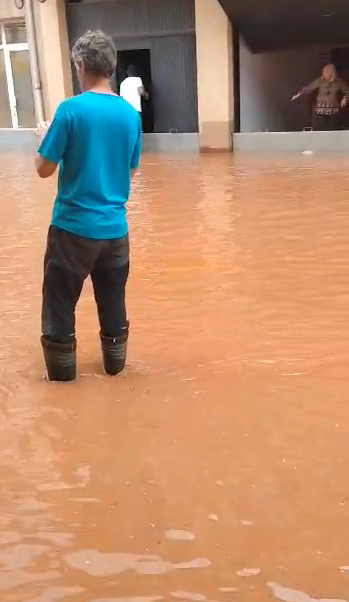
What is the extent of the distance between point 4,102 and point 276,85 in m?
6.68

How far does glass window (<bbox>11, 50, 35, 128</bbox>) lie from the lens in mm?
16609

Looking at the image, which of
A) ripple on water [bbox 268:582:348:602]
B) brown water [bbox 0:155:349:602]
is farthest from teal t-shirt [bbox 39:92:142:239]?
ripple on water [bbox 268:582:348:602]

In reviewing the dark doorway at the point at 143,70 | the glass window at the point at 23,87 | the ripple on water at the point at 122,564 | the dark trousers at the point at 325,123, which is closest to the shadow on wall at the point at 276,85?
the dark doorway at the point at 143,70

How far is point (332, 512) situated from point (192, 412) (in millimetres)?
931

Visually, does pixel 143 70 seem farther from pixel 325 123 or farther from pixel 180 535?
pixel 180 535

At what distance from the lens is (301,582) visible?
2182mm

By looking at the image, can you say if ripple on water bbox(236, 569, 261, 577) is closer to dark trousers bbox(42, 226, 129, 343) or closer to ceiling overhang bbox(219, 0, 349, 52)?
dark trousers bbox(42, 226, 129, 343)

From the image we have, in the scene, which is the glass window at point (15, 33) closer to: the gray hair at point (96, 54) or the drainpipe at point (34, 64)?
the drainpipe at point (34, 64)

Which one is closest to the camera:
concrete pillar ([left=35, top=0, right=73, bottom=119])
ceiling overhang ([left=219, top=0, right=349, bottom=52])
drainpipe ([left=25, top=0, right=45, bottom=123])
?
ceiling overhang ([left=219, top=0, right=349, bottom=52])

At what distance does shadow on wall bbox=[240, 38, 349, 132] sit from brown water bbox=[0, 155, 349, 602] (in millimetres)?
12065

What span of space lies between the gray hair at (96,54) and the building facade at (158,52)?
35.3ft

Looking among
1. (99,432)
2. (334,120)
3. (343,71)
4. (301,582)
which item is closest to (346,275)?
(99,432)

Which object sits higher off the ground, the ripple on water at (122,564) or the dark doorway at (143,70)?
the dark doorway at (143,70)

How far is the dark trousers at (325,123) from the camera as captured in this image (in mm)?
13227
